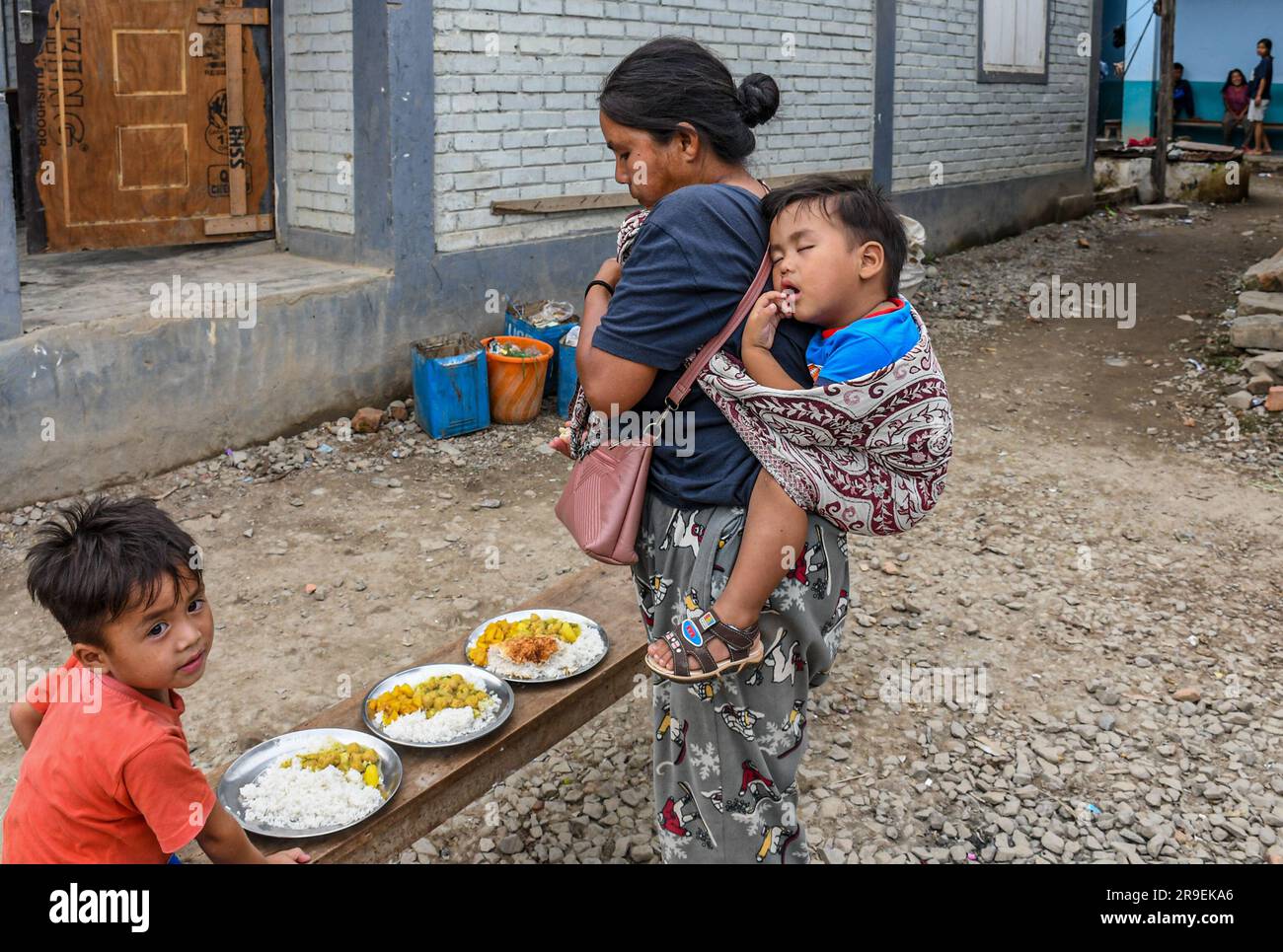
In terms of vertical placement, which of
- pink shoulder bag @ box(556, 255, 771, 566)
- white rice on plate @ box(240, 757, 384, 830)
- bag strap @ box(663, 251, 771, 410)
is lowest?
white rice on plate @ box(240, 757, 384, 830)

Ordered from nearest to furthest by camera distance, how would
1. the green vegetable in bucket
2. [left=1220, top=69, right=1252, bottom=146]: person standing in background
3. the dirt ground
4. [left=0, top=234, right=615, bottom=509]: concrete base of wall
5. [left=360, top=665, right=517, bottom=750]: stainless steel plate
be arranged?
[left=360, top=665, right=517, bottom=750]: stainless steel plate
the dirt ground
[left=0, top=234, right=615, bottom=509]: concrete base of wall
the green vegetable in bucket
[left=1220, top=69, right=1252, bottom=146]: person standing in background

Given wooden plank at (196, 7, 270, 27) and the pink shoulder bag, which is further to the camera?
wooden plank at (196, 7, 270, 27)

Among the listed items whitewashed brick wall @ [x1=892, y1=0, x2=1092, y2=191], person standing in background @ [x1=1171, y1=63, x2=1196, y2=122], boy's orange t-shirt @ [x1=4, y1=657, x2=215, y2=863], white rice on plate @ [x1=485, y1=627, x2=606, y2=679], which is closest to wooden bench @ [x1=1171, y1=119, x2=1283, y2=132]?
person standing in background @ [x1=1171, y1=63, x2=1196, y2=122]

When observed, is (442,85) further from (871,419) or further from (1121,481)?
(871,419)

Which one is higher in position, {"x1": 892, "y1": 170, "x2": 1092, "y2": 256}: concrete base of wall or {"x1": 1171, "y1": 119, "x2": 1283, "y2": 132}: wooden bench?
{"x1": 1171, "y1": 119, "x2": 1283, "y2": 132}: wooden bench

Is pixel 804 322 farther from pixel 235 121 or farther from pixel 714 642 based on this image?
pixel 235 121

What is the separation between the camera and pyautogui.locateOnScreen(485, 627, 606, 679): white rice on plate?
3.07 m

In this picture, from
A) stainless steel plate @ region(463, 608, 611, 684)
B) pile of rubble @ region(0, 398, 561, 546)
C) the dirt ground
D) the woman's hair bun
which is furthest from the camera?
pile of rubble @ region(0, 398, 561, 546)

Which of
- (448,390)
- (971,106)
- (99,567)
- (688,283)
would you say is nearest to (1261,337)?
(971,106)

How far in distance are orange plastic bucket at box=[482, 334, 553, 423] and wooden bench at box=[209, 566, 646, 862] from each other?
3.09 meters

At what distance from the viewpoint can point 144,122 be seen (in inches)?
255

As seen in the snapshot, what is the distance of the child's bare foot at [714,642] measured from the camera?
2.08 m

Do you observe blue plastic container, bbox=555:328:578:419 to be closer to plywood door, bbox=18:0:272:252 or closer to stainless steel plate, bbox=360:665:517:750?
plywood door, bbox=18:0:272:252

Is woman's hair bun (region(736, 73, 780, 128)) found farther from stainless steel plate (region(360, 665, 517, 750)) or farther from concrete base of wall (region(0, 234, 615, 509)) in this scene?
concrete base of wall (region(0, 234, 615, 509))
